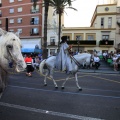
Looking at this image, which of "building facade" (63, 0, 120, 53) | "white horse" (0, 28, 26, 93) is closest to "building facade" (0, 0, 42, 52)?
"building facade" (63, 0, 120, 53)

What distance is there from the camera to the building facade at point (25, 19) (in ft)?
176

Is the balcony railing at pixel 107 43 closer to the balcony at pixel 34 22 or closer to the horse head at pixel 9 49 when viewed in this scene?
the balcony at pixel 34 22

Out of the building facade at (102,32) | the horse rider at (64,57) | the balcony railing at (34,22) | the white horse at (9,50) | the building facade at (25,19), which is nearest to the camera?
the white horse at (9,50)

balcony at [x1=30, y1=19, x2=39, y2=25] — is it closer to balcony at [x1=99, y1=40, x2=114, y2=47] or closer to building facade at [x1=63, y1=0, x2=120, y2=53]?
building facade at [x1=63, y1=0, x2=120, y2=53]

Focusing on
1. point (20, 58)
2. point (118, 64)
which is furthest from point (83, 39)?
point (20, 58)

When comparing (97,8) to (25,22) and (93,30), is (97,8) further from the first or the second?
(25,22)

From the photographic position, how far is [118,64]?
21828mm

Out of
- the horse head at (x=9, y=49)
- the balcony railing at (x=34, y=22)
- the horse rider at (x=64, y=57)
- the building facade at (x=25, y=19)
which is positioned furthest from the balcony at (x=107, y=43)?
the horse head at (x=9, y=49)

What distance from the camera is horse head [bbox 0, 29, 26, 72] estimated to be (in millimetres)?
3402

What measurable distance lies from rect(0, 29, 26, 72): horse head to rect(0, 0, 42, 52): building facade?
48289mm

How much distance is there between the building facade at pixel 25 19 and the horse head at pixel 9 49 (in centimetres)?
4829

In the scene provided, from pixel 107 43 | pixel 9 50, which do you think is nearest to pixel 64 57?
pixel 9 50

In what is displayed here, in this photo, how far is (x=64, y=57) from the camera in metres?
9.70

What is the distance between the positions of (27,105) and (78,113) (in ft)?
5.29
